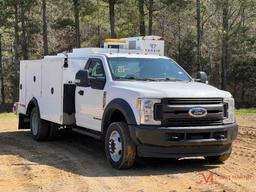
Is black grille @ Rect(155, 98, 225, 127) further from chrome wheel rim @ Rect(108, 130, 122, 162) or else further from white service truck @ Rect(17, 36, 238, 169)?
chrome wheel rim @ Rect(108, 130, 122, 162)

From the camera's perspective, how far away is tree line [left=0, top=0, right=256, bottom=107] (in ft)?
136

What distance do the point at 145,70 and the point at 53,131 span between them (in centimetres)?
361

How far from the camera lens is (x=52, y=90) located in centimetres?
1203

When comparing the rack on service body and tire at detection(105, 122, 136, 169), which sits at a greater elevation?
the rack on service body

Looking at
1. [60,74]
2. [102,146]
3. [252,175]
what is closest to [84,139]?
[102,146]

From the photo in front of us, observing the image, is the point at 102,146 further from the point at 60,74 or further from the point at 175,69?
the point at 175,69

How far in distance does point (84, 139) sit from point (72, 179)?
492 centimetres

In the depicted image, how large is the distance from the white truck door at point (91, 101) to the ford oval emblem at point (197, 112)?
78.9 inches

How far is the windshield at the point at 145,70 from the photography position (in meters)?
9.94

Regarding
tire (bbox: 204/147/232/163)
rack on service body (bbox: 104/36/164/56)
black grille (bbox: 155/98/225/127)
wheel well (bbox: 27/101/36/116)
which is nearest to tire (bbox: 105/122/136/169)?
black grille (bbox: 155/98/225/127)

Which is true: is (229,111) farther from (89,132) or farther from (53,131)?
(53,131)

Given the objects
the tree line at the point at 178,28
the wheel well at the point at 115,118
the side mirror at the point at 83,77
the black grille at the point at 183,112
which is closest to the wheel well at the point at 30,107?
the side mirror at the point at 83,77

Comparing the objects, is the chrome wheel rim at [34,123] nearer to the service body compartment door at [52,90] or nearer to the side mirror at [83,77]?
the service body compartment door at [52,90]

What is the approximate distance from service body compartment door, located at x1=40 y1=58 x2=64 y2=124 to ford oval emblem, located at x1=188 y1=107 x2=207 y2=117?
3776 mm
